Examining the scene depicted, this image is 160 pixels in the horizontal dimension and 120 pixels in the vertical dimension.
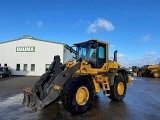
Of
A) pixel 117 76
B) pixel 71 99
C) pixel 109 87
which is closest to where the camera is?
pixel 71 99

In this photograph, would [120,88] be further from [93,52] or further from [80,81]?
[80,81]

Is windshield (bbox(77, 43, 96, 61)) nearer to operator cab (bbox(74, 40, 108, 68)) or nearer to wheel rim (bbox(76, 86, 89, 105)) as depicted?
operator cab (bbox(74, 40, 108, 68))

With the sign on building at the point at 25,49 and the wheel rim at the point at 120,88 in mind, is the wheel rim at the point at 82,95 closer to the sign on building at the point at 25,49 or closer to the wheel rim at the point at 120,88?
the wheel rim at the point at 120,88

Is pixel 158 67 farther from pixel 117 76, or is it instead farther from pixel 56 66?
pixel 56 66

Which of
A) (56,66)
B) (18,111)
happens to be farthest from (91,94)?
(18,111)

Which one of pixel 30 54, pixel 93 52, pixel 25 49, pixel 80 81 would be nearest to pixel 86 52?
pixel 93 52

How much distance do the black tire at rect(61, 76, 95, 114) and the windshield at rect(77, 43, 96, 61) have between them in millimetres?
1906

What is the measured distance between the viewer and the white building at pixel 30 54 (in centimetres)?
3684

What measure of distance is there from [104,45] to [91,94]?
123 inches

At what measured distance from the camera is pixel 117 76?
39.8 ft

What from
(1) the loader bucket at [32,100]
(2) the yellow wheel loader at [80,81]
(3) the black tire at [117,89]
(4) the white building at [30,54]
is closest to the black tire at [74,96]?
(2) the yellow wheel loader at [80,81]

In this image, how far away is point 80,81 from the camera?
8.88m

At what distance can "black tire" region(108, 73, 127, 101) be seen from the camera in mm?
11523

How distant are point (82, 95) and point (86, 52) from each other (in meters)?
2.61
